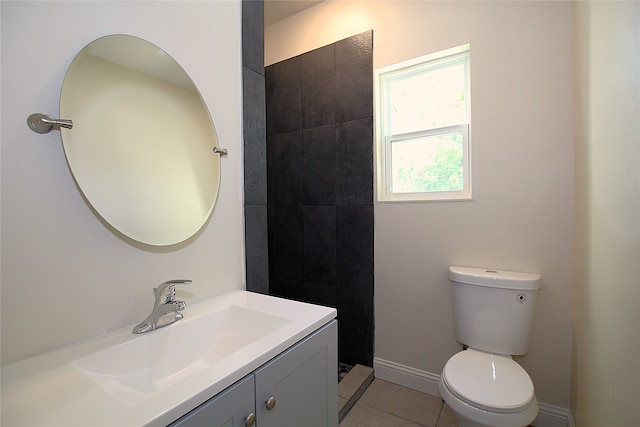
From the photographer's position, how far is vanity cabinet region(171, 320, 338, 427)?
580 millimetres

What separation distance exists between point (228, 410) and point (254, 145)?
1028 millimetres

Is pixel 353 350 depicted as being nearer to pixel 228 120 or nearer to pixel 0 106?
pixel 228 120

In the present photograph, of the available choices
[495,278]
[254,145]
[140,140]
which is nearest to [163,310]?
[140,140]

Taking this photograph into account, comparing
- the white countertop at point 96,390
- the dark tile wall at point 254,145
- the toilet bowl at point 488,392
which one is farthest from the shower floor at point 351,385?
the white countertop at point 96,390

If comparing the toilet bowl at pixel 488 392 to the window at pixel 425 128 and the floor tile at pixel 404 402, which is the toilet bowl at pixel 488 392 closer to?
the floor tile at pixel 404 402

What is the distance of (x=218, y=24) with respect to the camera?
1143 millimetres

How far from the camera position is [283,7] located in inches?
85.8

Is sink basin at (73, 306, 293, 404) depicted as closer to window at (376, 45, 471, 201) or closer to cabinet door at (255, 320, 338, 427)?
cabinet door at (255, 320, 338, 427)

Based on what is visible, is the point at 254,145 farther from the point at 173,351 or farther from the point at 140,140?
the point at 173,351

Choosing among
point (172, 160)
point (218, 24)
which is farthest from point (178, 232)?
point (218, 24)

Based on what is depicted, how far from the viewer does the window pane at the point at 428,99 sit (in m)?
1.76

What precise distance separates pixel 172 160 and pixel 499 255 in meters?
1.70

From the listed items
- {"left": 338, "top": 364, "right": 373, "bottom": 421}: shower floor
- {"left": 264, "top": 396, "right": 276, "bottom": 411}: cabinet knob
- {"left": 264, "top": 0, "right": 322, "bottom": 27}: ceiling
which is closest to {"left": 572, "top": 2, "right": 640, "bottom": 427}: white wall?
{"left": 264, "top": 396, "right": 276, "bottom": 411}: cabinet knob

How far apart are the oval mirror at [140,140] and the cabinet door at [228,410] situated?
0.54 m
